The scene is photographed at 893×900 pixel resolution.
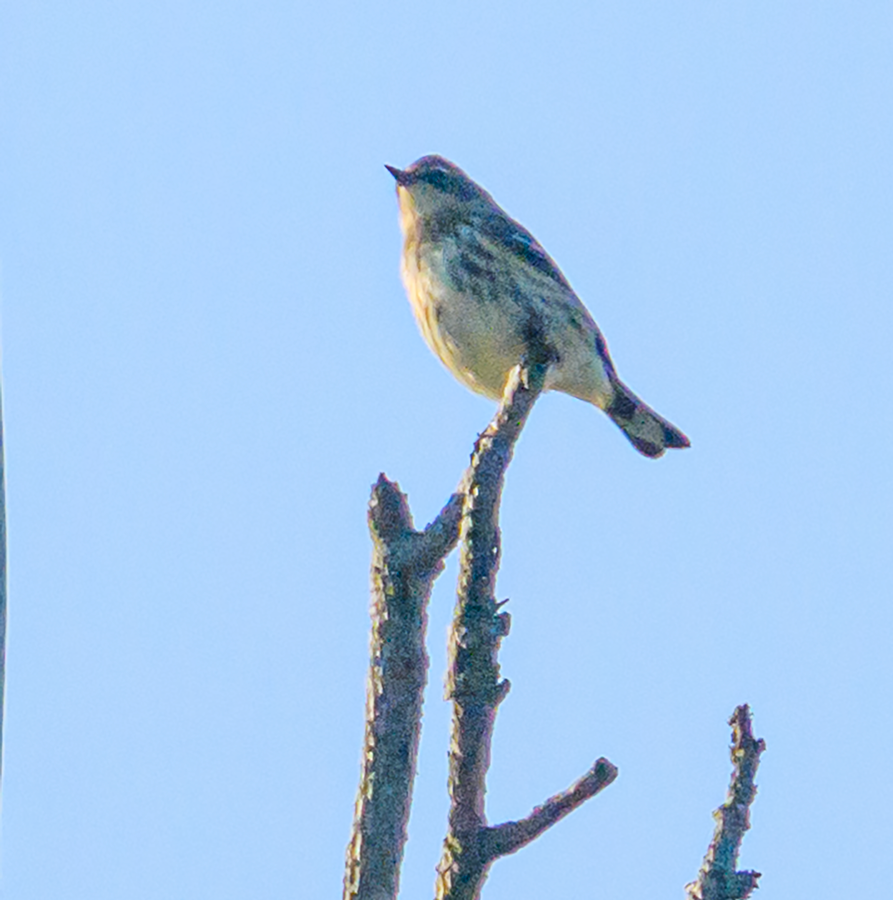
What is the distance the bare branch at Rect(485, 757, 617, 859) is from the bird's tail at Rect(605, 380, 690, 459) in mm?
5976

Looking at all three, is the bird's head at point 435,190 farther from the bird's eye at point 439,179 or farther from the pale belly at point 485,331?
the pale belly at point 485,331

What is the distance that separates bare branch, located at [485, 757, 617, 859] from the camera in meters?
3.30

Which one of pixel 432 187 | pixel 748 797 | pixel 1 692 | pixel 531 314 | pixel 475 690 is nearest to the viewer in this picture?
pixel 1 692

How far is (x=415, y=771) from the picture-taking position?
11.0 feet

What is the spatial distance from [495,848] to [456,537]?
→ 725 mm

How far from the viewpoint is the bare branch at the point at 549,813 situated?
10.8ft

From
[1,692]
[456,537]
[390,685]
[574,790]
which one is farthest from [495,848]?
[1,692]

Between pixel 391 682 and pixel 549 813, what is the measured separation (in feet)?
1.51

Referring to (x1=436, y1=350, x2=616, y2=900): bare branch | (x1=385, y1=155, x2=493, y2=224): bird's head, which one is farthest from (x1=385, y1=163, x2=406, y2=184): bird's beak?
(x1=436, y1=350, x2=616, y2=900): bare branch

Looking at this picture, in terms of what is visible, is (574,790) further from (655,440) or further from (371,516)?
(655,440)

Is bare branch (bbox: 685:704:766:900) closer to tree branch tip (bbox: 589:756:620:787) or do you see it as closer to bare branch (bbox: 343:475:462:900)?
tree branch tip (bbox: 589:756:620:787)

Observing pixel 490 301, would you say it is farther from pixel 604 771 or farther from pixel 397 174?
pixel 604 771

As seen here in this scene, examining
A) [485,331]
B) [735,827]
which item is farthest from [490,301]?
[735,827]

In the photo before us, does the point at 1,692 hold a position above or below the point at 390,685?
below
